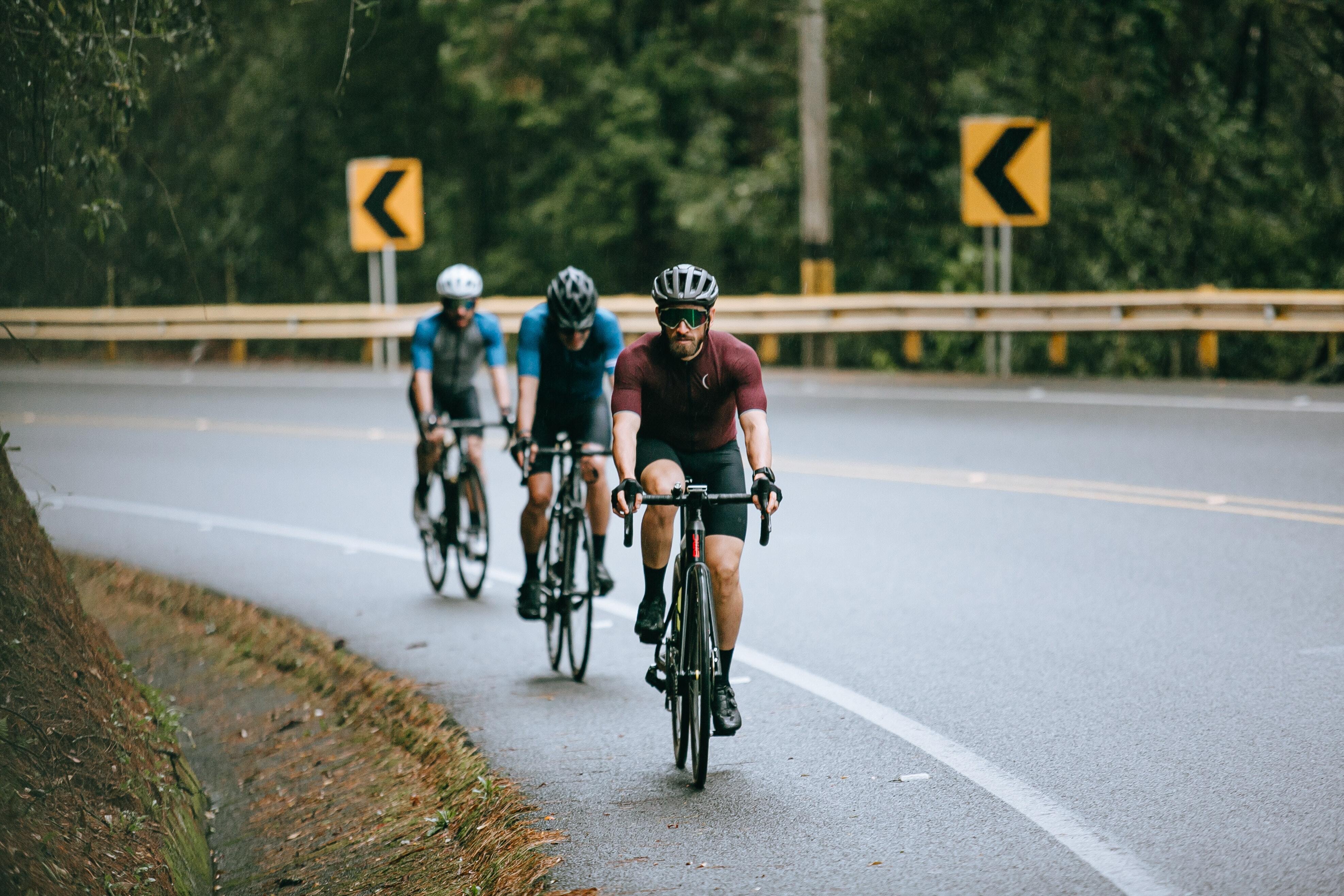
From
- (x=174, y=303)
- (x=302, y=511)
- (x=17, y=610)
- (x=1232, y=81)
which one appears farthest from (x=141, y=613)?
(x=174, y=303)

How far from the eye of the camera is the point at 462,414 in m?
10.5

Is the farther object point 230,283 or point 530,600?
point 230,283

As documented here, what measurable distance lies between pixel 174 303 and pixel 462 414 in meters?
30.6

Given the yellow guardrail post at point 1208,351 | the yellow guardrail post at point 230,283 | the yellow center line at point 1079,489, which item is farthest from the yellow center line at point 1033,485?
the yellow guardrail post at point 230,283

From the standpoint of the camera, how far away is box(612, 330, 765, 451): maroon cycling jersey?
6.43 meters

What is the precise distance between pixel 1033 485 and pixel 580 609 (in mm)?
5414

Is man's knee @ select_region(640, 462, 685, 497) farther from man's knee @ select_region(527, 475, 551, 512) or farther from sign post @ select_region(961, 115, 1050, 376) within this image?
sign post @ select_region(961, 115, 1050, 376)

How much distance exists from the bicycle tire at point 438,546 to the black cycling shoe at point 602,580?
215 centimetres

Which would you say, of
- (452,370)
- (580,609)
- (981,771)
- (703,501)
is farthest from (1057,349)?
(703,501)

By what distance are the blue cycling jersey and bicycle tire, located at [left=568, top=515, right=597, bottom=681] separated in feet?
2.54

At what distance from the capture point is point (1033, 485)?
41.9ft

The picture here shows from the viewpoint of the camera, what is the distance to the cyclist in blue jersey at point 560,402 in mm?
8500

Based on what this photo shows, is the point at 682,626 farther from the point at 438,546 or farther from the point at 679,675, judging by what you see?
the point at 438,546

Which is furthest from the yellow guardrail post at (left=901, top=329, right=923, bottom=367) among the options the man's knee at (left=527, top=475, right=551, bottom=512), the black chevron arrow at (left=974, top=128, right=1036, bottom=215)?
the man's knee at (left=527, top=475, right=551, bottom=512)
